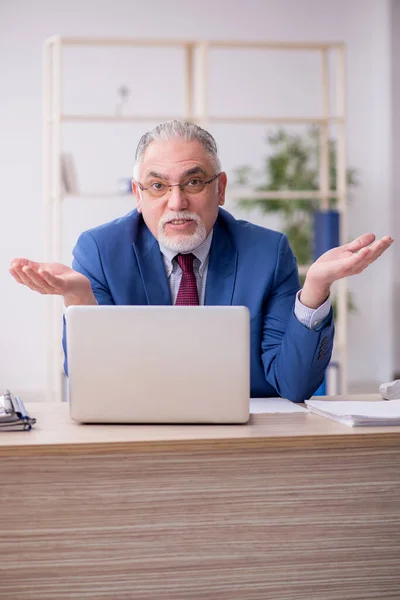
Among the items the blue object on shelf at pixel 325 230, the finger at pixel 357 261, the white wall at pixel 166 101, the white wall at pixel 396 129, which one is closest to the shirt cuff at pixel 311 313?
the finger at pixel 357 261

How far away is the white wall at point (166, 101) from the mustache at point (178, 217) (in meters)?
3.96

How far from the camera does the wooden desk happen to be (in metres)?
1.39

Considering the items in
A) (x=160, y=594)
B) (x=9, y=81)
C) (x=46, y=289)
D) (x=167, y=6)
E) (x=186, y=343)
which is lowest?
(x=160, y=594)

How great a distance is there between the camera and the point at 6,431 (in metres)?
1.53

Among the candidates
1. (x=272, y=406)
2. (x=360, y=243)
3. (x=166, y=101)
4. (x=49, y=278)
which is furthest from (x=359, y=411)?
(x=166, y=101)

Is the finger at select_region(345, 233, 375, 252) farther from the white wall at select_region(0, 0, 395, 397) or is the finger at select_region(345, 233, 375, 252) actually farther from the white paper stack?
the white wall at select_region(0, 0, 395, 397)

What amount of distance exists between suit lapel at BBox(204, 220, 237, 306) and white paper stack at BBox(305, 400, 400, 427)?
0.51 metres

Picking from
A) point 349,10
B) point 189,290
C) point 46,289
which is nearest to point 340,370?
point 349,10

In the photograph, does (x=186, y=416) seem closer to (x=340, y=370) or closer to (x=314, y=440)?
(x=314, y=440)

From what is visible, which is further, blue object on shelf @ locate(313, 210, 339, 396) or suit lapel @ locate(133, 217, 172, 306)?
blue object on shelf @ locate(313, 210, 339, 396)

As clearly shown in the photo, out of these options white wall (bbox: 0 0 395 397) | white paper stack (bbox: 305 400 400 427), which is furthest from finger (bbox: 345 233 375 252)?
white wall (bbox: 0 0 395 397)

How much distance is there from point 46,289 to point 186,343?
43cm

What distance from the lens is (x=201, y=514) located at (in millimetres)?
1430

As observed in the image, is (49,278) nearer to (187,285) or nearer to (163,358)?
(163,358)
